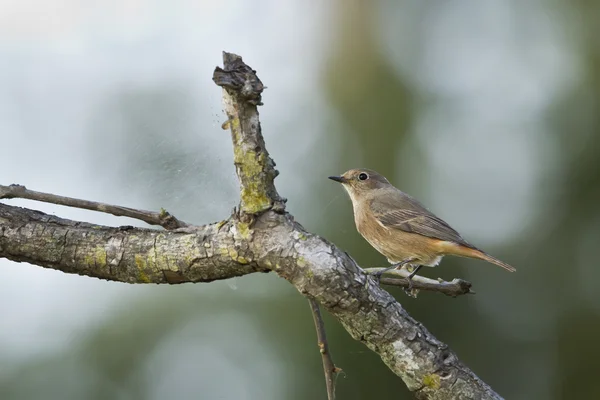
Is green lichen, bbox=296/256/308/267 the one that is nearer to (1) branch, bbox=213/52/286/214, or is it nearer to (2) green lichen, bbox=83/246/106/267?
(1) branch, bbox=213/52/286/214

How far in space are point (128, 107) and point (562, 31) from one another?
4335 mm

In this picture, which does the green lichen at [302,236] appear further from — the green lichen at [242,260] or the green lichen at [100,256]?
the green lichen at [100,256]

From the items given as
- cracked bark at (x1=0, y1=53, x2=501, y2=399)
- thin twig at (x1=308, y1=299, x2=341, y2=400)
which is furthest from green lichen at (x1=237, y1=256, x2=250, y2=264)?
thin twig at (x1=308, y1=299, x2=341, y2=400)

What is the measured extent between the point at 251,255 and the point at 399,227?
9.07 ft

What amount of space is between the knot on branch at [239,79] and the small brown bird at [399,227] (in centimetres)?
268

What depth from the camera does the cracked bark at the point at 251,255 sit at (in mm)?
2758

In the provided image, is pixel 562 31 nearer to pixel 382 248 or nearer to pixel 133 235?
pixel 382 248

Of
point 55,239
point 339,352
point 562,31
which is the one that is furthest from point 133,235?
point 562,31

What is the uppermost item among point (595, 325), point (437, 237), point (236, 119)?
point (236, 119)

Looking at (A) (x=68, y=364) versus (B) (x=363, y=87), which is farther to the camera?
(B) (x=363, y=87)

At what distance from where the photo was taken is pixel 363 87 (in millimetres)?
7809

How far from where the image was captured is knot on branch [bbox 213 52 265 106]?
2.58 metres

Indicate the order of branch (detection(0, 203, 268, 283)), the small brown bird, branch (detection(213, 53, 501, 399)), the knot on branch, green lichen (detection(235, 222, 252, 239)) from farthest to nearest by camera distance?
Answer: the small brown bird
branch (detection(0, 203, 268, 283))
green lichen (detection(235, 222, 252, 239))
branch (detection(213, 53, 501, 399))
the knot on branch

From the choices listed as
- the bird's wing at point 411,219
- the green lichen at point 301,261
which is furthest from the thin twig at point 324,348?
the bird's wing at point 411,219
